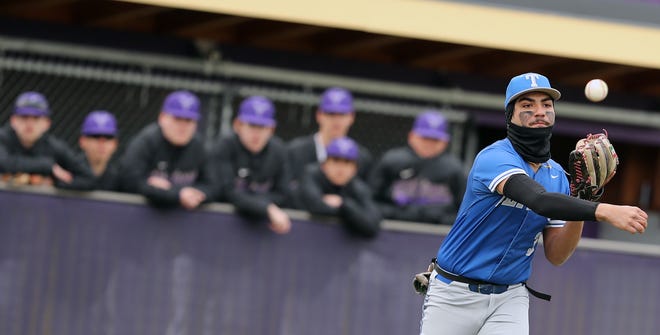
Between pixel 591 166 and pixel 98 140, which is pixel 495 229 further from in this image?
pixel 98 140

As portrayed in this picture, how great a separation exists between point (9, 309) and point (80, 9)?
4.21 metres

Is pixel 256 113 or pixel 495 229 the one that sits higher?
pixel 256 113

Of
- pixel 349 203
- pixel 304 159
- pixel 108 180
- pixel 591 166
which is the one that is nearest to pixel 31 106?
A: pixel 108 180

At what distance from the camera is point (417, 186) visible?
870cm

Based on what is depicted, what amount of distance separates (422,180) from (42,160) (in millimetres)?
2684

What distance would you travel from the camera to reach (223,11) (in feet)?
33.8

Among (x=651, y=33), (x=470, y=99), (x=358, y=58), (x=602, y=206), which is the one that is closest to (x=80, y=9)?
(x=358, y=58)

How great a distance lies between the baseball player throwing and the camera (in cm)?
557

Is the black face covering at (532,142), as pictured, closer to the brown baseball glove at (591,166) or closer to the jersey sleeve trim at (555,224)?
the brown baseball glove at (591,166)

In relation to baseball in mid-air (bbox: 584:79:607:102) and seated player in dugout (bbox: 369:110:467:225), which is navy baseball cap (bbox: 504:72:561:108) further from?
seated player in dugout (bbox: 369:110:467:225)

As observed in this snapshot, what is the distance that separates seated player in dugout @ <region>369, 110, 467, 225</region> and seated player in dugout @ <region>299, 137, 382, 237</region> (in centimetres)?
25

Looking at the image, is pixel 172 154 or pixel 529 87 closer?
pixel 529 87

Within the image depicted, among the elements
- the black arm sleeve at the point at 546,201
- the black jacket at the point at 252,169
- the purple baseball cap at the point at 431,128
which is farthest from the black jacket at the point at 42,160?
the black arm sleeve at the point at 546,201

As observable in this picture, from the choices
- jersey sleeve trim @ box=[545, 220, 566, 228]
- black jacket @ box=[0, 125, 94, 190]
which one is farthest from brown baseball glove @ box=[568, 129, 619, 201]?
black jacket @ box=[0, 125, 94, 190]
